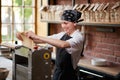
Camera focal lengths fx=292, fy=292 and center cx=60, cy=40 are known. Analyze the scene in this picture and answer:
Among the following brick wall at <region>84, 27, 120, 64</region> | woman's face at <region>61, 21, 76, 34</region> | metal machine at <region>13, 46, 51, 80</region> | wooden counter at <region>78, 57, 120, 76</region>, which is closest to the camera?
metal machine at <region>13, 46, 51, 80</region>

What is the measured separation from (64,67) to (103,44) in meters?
1.78

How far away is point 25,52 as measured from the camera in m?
2.20

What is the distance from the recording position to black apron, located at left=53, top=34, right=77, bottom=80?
2777mm

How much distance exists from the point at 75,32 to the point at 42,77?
764 mm

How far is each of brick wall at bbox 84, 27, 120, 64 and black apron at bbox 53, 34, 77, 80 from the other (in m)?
1.53

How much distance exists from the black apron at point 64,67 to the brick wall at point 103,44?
60.4 inches

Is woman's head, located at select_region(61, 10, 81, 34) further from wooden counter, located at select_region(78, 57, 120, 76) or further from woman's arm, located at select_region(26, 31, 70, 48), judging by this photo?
wooden counter, located at select_region(78, 57, 120, 76)

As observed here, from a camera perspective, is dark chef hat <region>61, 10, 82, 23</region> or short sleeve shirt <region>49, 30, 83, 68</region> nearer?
short sleeve shirt <region>49, 30, 83, 68</region>

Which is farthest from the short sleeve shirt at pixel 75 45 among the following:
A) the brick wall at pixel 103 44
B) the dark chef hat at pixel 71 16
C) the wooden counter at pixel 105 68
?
the brick wall at pixel 103 44

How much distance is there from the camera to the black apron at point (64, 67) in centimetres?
278

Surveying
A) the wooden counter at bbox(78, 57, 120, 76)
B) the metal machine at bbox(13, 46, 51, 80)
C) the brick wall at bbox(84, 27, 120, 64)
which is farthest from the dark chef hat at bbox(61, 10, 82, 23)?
the brick wall at bbox(84, 27, 120, 64)

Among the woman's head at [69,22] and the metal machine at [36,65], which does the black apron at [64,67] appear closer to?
the woman's head at [69,22]

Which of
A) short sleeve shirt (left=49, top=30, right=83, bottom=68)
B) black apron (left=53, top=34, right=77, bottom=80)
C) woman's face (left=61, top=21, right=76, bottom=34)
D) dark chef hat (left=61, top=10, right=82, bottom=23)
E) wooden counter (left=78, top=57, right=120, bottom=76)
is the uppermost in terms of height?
dark chef hat (left=61, top=10, right=82, bottom=23)

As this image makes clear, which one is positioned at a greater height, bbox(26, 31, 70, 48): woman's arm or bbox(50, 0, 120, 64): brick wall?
bbox(26, 31, 70, 48): woman's arm
